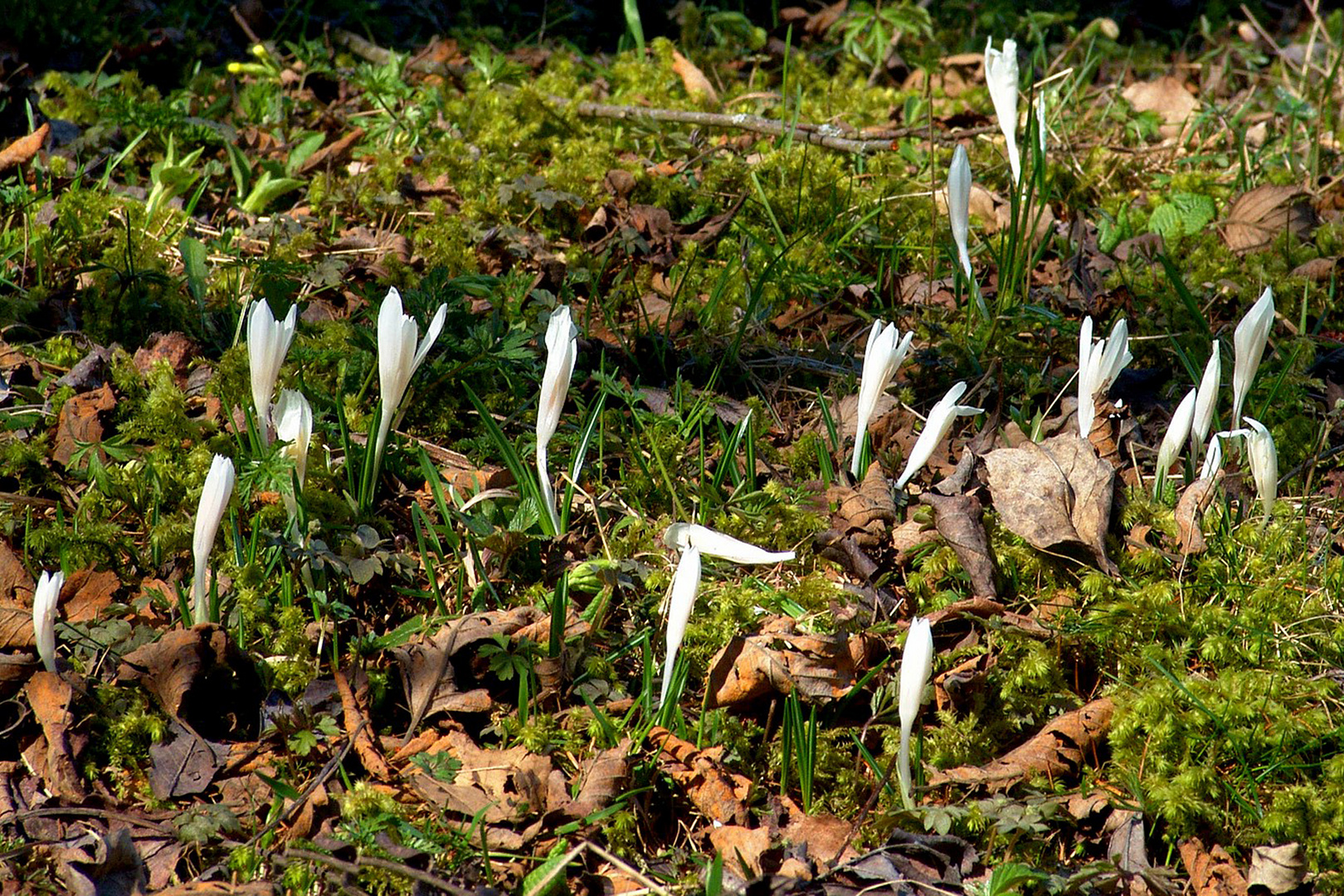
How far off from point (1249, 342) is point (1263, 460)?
0.25 metres

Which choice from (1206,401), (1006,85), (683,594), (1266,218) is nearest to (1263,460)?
(1206,401)

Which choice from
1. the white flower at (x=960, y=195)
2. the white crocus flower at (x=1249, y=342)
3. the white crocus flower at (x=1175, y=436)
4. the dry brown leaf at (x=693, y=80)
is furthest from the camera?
the dry brown leaf at (x=693, y=80)

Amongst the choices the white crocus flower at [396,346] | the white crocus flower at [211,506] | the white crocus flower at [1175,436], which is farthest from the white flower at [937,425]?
the white crocus flower at [211,506]

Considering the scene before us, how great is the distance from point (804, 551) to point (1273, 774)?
983 millimetres

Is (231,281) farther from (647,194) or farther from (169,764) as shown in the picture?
(169,764)

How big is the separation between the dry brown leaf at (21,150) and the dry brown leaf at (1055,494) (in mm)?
3079

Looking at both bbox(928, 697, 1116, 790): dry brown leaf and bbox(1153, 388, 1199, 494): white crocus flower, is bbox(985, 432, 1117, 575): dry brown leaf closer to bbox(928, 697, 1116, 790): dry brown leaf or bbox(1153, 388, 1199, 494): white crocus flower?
bbox(1153, 388, 1199, 494): white crocus flower

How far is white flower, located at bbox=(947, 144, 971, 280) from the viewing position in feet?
9.15

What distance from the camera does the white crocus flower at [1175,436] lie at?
8.23 feet

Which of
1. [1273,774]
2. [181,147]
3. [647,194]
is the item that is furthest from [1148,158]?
[181,147]

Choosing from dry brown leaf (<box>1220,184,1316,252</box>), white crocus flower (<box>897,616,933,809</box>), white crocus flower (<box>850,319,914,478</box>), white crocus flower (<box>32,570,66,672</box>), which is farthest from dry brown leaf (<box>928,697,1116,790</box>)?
dry brown leaf (<box>1220,184,1316,252</box>)

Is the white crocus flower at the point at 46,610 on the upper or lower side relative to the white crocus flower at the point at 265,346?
lower

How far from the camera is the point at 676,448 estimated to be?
2.79 m

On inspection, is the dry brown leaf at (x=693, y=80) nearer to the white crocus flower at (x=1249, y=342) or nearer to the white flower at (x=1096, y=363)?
the white flower at (x=1096, y=363)
